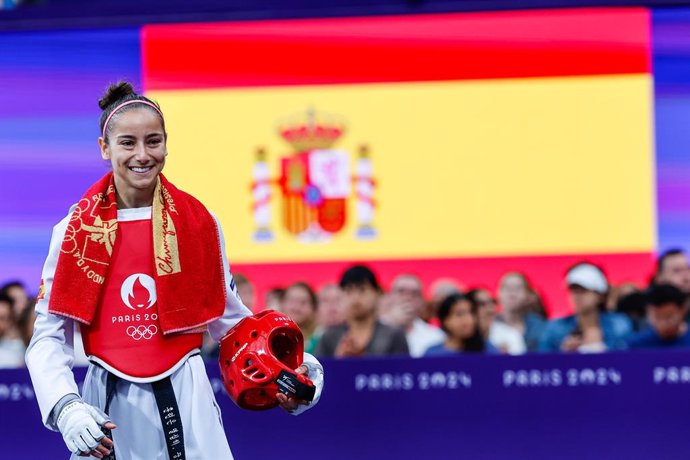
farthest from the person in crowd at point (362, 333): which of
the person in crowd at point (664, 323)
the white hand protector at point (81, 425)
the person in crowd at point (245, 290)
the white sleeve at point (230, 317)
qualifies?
the white hand protector at point (81, 425)

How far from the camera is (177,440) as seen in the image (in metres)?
3.19

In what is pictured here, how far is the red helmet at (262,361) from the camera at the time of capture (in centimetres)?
331

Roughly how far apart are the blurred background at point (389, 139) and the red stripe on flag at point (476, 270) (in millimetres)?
11

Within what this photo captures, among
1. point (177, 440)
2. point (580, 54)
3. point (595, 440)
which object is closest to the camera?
point (177, 440)

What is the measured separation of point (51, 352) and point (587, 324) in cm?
415

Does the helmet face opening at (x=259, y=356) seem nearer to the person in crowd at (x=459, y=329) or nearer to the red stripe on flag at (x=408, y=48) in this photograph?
the person in crowd at (x=459, y=329)

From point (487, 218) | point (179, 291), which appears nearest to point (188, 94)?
point (487, 218)

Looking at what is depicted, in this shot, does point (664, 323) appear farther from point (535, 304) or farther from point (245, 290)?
point (245, 290)

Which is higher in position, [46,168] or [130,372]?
[46,168]

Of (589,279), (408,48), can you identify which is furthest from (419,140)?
(589,279)

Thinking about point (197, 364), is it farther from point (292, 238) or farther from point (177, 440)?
point (292, 238)

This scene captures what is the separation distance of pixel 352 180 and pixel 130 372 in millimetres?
4726

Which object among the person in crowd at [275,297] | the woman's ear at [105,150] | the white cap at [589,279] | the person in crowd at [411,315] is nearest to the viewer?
the woman's ear at [105,150]

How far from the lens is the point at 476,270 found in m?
7.74
